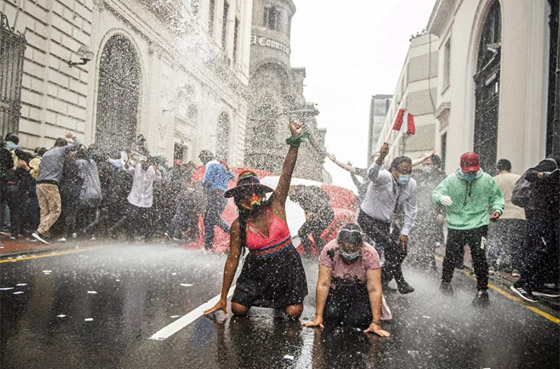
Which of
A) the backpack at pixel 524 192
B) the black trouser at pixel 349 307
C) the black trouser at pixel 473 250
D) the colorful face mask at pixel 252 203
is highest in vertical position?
the backpack at pixel 524 192

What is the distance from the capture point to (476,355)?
3658 mm

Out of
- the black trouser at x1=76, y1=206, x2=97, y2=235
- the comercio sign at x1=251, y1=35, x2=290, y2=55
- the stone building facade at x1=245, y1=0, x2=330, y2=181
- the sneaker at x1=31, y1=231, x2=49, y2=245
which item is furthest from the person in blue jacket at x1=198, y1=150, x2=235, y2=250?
the stone building facade at x1=245, y1=0, x2=330, y2=181

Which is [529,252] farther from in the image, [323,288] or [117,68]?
[117,68]

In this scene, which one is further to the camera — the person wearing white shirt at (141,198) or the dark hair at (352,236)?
the person wearing white shirt at (141,198)

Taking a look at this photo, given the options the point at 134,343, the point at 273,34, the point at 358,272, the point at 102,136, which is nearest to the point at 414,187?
the point at 358,272

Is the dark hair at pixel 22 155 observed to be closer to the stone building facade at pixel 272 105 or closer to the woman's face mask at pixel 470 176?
the woman's face mask at pixel 470 176

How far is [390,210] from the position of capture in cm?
632

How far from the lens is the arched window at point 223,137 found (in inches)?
1086

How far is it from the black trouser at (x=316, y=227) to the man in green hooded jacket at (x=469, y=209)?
120 inches

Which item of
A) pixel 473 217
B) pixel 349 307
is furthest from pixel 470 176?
pixel 349 307

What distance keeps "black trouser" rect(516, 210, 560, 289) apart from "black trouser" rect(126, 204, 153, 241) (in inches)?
298

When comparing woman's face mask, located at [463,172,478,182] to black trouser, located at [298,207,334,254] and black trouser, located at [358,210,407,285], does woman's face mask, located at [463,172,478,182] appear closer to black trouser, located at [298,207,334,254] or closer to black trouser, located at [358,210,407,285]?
black trouser, located at [358,210,407,285]

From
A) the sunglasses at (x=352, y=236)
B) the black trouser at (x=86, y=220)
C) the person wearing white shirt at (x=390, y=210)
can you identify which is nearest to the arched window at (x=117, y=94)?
the black trouser at (x=86, y=220)

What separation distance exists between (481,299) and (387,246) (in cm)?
126
